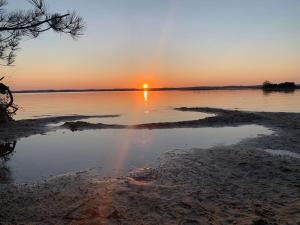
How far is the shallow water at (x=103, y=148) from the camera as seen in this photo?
12.0 m

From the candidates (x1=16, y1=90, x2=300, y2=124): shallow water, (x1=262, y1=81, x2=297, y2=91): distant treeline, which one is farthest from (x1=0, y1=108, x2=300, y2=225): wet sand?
(x1=262, y1=81, x2=297, y2=91): distant treeline

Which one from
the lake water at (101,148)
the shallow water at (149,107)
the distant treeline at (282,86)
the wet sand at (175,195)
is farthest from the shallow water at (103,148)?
the distant treeline at (282,86)

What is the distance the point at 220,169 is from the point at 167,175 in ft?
5.68

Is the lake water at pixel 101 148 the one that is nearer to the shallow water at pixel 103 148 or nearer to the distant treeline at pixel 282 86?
the shallow water at pixel 103 148

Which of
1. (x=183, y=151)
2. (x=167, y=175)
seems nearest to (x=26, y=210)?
(x=167, y=175)

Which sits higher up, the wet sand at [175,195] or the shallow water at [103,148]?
the wet sand at [175,195]

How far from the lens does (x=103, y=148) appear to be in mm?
16156

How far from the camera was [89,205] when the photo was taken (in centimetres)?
754

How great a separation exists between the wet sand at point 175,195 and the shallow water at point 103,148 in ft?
3.68

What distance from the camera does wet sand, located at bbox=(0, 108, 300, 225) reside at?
272 inches

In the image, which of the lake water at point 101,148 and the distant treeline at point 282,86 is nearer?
the lake water at point 101,148

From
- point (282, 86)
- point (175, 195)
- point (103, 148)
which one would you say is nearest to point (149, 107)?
point (103, 148)

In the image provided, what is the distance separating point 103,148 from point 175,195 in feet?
27.3

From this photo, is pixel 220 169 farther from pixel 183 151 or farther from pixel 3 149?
pixel 3 149
